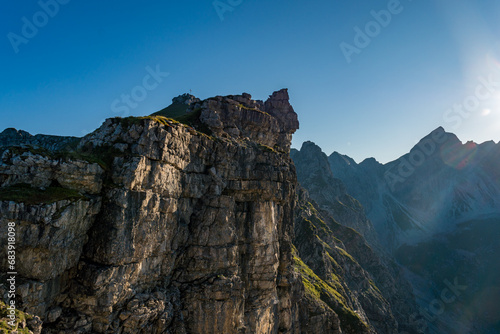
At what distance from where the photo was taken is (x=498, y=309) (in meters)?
175

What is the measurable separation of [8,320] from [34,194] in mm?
11297

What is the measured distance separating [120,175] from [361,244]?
181 m

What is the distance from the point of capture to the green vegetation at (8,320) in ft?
77.3

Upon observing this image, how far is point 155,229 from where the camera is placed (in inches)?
1555

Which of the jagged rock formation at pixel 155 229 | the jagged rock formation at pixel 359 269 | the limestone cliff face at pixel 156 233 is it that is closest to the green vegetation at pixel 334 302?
the jagged rock formation at pixel 359 269

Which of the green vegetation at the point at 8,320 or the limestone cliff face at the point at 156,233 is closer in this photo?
the green vegetation at the point at 8,320

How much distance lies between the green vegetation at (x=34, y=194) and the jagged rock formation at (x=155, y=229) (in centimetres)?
13

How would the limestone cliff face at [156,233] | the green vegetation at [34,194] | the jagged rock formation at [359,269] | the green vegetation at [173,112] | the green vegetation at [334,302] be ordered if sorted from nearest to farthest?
the green vegetation at [34,194] < the limestone cliff face at [156,233] < the green vegetation at [334,302] < the green vegetation at [173,112] < the jagged rock formation at [359,269]

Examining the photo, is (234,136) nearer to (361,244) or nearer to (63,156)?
(63,156)

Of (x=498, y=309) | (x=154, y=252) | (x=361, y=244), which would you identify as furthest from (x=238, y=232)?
(x=498, y=309)

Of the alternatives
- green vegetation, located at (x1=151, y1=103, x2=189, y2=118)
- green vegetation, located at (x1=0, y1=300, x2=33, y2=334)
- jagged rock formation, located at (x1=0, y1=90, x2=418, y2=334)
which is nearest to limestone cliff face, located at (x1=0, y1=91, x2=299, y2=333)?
jagged rock formation, located at (x1=0, y1=90, x2=418, y2=334)

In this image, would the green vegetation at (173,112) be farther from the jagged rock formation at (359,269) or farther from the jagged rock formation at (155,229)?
the jagged rock formation at (359,269)

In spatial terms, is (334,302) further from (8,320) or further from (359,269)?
(8,320)

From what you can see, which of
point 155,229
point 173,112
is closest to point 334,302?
point 155,229
